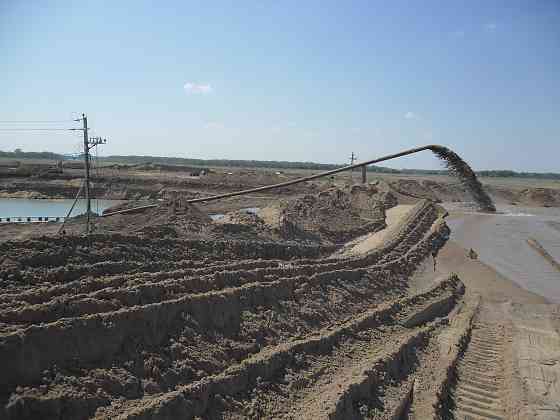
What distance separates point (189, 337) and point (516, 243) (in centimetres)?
2238

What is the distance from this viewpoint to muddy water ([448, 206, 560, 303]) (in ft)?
52.7

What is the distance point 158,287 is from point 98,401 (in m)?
2.21

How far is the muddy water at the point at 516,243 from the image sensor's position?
1606cm

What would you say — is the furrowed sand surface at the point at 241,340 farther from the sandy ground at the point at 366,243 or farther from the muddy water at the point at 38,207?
the muddy water at the point at 38,207

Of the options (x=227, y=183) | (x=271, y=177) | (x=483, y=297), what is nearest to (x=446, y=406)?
(x=483, y=297)

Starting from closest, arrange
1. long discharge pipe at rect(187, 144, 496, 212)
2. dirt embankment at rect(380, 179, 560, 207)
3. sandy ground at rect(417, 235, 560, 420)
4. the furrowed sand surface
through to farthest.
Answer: the furrowed sand surface → sandy ground at rect(417, 235, 560, 420) → long discharge pipe at rect(187, 144, 496, 212) → dirt embankment at rect(380, 179, 560, 207)

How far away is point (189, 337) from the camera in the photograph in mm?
6023

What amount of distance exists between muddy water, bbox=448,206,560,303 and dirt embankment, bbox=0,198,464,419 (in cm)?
785

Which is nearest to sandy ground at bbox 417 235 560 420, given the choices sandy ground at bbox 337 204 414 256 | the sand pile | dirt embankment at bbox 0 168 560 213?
sandy ground at bbox 337 204 414 256

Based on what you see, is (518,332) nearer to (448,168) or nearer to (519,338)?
(519,338)

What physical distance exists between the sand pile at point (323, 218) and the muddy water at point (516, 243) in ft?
17.1

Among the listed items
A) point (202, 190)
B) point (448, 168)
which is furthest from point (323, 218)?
point (202, 190)

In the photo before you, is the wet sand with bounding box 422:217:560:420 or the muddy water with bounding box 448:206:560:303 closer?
the wet sand with bounding box 422:217:560:420

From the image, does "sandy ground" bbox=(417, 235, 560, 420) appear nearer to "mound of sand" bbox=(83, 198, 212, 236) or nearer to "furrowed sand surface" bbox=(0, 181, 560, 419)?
"furrowed sand surface" bbox=(0, 181, 560, 419)
